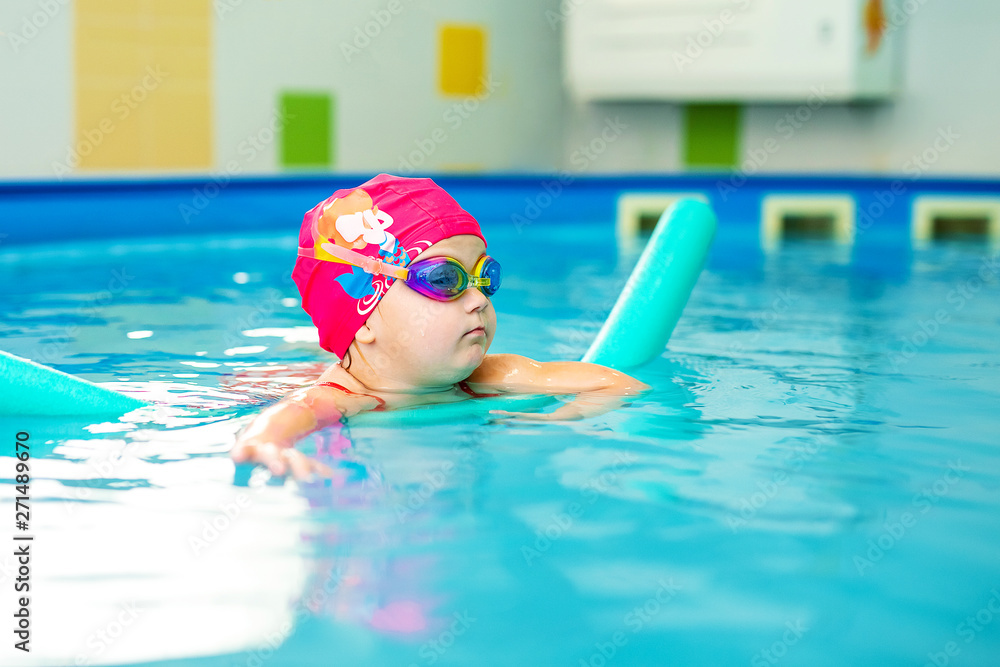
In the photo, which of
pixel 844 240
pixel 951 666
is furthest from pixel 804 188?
pixel 951 666

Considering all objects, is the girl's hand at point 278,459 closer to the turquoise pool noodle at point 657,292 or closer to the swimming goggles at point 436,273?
the swimming goggles at point 436,273

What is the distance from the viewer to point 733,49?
8125 mm

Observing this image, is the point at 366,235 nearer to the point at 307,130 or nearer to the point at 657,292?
the point at 657,292

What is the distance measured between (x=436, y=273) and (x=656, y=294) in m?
0.80

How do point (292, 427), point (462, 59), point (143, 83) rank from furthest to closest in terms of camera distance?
1. point (462, 59)
2. point (143, 83)
3. point (292, 427)

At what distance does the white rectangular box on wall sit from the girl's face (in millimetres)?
6184

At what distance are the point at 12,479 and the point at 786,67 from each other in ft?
23.0

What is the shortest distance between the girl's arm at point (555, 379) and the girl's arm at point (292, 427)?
331 mm

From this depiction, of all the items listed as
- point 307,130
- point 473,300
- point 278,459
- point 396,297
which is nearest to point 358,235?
point 396,297

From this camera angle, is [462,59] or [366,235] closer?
[366,235]

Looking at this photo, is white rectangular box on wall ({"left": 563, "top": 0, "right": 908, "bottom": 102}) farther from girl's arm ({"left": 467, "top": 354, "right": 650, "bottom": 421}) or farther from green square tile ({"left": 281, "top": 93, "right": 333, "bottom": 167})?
girl's arm ({"left": 467, "top": 354, "right": 650, "bottom": 421})

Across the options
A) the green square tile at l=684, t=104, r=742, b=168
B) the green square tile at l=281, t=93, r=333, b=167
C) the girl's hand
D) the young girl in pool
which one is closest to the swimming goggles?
the young girl in pool

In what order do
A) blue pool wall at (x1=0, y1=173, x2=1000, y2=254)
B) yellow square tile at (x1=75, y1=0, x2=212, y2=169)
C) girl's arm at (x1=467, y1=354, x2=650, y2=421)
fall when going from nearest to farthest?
girl's arm at (x1=467, y1=354, x2=650, y2=421) < blue pool wall at (x1=0, y1=173, x2=1000, y2=254) < yellow square tile at (x1=75, y1=0, x2=212, y2=169)

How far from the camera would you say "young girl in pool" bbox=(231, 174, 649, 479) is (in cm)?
227
